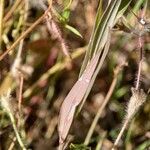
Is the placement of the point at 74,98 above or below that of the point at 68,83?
above

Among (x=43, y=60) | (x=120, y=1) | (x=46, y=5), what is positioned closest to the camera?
(x=120, y=1)

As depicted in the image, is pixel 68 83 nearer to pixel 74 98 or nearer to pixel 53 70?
pixel 53 70

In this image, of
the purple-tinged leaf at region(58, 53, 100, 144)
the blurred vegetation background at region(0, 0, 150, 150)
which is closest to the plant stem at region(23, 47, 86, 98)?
the blurred vegetation background at region(0, 0, 150, 150)

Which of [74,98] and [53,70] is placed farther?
[53,70]

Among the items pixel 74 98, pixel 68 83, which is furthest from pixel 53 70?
pixel 74 98

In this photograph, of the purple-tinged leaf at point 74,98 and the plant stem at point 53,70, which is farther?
the plant stem at point 53,70

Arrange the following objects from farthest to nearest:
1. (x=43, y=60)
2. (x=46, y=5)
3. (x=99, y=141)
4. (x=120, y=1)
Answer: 1. (x=43, y=60)
2. (x=99, y=141)
3. (x=46, y=5)
4. (x=120, y=1)

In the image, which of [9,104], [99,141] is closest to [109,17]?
[9,104]

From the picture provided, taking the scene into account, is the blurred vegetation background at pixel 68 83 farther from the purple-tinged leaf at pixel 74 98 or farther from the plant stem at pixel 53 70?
the purple-tinged leaf at pixel 74 98

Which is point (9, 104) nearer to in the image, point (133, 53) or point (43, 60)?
point (43, 60)

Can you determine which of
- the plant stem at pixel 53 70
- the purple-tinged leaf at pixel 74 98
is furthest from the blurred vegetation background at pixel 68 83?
the purple-tinged leaf at pixel 74 98

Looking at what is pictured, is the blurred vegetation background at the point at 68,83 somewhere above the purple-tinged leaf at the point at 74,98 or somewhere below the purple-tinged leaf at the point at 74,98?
below
